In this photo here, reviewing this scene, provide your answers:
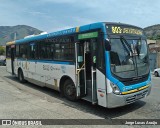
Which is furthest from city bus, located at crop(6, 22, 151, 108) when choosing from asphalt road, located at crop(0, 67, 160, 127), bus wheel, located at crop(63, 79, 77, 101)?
asphalt road, located at crop(0, 67, 160, 127)

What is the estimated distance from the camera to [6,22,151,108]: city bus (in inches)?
264

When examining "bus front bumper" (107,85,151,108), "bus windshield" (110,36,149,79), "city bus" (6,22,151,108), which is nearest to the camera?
"bus front bumper" (107,85,151,108)

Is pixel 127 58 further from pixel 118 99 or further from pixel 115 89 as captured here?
pixel 118 99

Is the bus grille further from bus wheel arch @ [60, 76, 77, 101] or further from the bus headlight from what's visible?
bus wheel arch @ [60, 76, 77, 101]

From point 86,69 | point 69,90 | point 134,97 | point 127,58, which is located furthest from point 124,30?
point 69,90

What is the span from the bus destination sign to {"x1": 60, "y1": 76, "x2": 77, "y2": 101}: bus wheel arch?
263cm

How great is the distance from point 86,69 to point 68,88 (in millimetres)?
1405

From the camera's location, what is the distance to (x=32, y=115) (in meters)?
6.91

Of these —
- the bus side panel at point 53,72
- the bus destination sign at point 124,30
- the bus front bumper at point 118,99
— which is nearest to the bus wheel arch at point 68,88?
the bus side panel at point 53,72

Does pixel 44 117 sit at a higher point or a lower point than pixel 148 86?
lower

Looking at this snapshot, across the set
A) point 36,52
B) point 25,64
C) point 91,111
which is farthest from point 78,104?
point 25,64

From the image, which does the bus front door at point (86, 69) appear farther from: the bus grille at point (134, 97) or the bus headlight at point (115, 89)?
the bus grille at point (134, 97)

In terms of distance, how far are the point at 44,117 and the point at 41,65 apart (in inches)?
181

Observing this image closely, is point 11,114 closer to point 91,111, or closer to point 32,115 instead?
point 32,115
